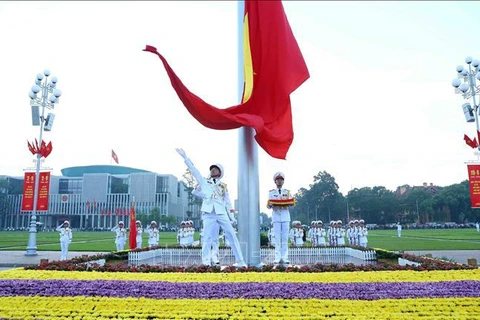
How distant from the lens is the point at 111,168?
8338 cm

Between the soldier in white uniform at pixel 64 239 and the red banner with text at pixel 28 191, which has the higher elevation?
the red banner with text at pixel 28 191

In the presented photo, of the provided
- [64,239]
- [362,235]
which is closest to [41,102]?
[64,239]

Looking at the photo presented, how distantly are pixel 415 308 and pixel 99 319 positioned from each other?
3551 millimetres

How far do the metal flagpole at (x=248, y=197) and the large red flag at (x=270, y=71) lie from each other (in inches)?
10.6

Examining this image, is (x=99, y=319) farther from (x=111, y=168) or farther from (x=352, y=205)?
(x=111, y=168)

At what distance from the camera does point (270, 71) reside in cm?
813

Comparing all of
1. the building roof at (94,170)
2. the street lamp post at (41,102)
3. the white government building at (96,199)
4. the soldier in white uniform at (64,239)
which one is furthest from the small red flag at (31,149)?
the building roof at (94,170)

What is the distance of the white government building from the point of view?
6994cm

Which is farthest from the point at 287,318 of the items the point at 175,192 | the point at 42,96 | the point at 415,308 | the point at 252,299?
the point at 175,192

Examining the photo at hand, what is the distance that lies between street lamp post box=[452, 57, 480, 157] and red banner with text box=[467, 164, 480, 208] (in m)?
1.76

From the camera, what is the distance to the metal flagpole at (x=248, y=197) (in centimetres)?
766

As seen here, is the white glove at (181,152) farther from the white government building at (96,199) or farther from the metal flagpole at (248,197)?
the white government building at (96,199)

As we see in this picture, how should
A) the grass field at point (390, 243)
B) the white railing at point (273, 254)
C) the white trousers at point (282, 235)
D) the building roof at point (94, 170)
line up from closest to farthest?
1. the white trousers at point (282, 235)
2. the white railing at point (273, 254)
3. the grass field at point (390, 243)
4. the building roof at point (94, 170)

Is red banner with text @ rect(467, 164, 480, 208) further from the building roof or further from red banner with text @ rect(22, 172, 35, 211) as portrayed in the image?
the building roof
